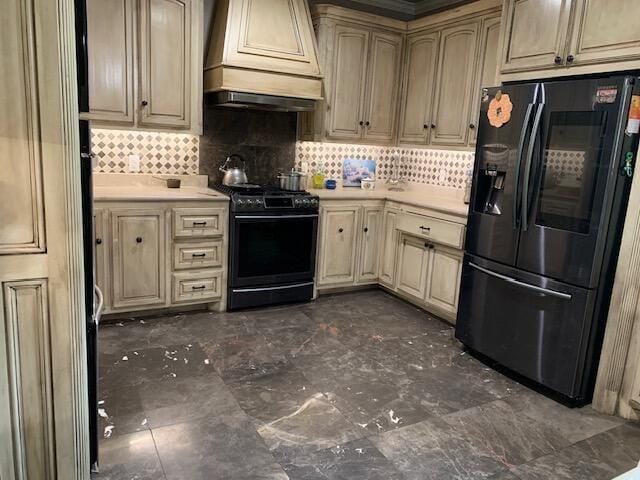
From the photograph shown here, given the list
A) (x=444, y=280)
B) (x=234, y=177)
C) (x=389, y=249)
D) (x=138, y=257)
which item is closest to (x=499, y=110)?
(x=444, y=280)

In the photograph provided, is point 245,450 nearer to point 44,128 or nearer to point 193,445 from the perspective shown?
point 193,445

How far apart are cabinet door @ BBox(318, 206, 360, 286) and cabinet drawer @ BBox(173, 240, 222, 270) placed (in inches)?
35.5

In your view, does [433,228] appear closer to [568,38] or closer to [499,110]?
[499,110]

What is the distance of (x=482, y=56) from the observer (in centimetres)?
377

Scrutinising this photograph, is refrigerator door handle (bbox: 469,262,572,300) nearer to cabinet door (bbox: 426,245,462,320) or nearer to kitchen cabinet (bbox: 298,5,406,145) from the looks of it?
cabinet door (bbox: 426,245,462,320)

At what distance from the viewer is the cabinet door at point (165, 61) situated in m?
3.41

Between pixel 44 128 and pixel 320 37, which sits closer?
pixel 44 128

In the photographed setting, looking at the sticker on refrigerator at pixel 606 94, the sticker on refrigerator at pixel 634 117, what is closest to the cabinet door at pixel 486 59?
the sticker on refrigerator at pixel 606 94

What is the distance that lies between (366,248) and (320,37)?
182cm

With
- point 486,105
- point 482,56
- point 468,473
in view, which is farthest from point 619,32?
point 468,473

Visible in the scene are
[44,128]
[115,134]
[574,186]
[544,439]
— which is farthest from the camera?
[115,134]

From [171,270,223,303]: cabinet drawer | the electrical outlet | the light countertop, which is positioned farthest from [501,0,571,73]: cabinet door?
the electrical outlet

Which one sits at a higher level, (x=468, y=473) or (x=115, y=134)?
(x=115, y=134)

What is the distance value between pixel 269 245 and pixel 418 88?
196 centimetres
